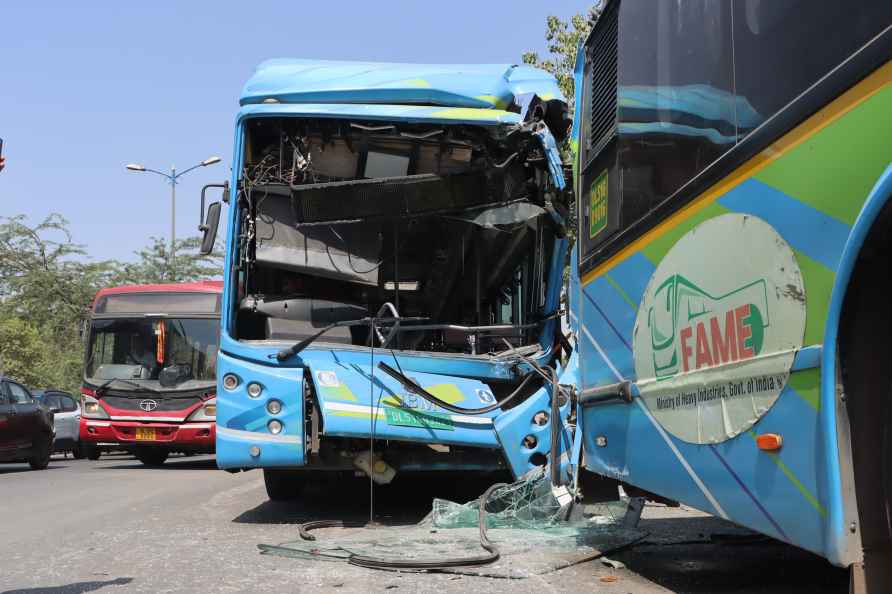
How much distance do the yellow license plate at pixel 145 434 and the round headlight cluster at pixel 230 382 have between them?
925cm

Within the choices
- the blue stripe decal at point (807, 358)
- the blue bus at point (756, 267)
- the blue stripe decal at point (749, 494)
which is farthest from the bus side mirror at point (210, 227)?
the blue stripe decal at point (807, 358)

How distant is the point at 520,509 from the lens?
7340 millimetres

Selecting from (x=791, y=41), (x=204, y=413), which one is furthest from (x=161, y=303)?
(x=791, y=41)

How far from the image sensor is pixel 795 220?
3.19 meters

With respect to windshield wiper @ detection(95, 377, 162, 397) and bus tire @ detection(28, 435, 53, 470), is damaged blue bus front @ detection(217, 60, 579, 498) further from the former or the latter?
bus tire @ detection(28, 435, 53, 470)

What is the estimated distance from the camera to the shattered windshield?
16.6 meters

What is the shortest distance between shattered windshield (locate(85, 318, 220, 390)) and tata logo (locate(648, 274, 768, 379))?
42.8 feet

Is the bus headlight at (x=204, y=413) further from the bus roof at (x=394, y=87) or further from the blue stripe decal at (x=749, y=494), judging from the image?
the blue stripe decal at (x=749, y=494)

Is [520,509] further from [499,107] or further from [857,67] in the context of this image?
Result: [857,67]

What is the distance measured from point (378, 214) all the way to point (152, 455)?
12032 millimetres

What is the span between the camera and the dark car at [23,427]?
53.9 feet

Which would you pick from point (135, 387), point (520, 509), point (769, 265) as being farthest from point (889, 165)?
point (135, 387)

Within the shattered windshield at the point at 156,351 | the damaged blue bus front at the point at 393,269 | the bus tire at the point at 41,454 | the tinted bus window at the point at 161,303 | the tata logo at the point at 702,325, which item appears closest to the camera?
the tata logo at the point at 702,325

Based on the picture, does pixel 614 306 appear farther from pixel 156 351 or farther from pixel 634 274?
pixel 156 351
